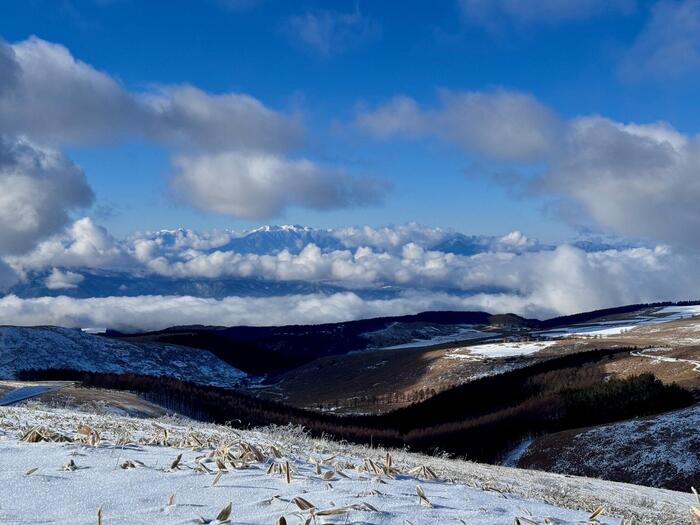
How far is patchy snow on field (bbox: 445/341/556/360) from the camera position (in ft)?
583

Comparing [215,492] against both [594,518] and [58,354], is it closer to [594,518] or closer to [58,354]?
[594,518]

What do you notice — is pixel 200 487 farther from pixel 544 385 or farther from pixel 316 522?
pixel 544 385

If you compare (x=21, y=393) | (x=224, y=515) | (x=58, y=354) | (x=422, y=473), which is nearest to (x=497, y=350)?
(x=58, y=354)

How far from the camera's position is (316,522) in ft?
19.7

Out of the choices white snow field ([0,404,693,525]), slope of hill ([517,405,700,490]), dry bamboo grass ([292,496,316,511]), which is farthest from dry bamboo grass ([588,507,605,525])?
slope of hill ([517,405,700,490])

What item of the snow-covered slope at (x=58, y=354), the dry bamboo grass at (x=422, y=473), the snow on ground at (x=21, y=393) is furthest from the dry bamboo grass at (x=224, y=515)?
the snow-covered slope at (x=58, y=354)

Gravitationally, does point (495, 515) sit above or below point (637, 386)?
above

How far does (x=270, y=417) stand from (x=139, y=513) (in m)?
94.3

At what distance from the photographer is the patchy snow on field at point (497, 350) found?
583ft

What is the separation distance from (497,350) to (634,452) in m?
137

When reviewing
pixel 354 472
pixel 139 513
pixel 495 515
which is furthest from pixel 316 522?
pixel 354 472

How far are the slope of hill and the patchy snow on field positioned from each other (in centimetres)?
11567

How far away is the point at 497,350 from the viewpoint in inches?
7392

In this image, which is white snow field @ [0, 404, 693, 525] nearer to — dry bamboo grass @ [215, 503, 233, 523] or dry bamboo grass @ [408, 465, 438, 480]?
dry bamboo grass @ [215, 503, 233, 523]
